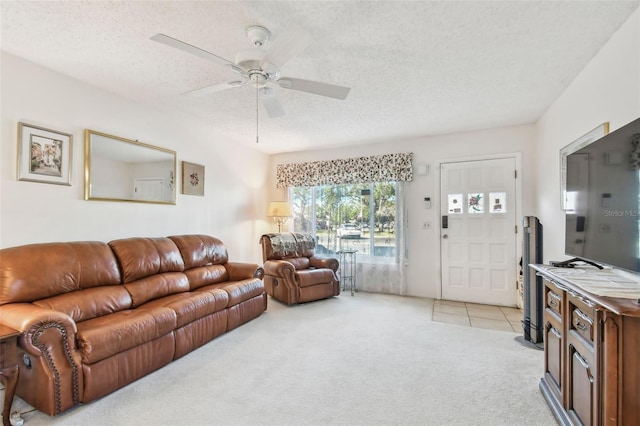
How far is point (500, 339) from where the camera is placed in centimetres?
294

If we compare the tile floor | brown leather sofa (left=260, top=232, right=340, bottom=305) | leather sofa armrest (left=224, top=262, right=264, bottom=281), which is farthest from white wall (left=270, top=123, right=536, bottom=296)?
leather sofa armrest (left=224, top=262, right=264, bottom=281)

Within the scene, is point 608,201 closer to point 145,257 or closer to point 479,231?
point 479,231

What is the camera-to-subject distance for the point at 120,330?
2.07 meters

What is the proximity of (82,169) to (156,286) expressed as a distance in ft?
4.26

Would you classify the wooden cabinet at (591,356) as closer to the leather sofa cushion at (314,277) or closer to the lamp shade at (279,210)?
the leather sofa cushion at (314,277)

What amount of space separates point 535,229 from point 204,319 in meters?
3.23

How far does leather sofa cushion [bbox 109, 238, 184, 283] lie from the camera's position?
2.77 metres

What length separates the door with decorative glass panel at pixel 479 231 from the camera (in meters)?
4.06

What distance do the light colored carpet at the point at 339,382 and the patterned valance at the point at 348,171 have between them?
235 cm

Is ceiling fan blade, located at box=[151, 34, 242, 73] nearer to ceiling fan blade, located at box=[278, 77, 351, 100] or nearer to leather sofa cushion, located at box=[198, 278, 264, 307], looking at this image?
ceiling fan blade, located at box=[278, 77, 351, 100]

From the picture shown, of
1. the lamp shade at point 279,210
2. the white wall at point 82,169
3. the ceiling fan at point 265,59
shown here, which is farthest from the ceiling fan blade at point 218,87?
the lamp shade at point 279,210

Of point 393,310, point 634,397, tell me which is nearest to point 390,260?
point 393,310

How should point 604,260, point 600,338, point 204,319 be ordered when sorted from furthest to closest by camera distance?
point 204,319 → point 604,260 → point 600,338

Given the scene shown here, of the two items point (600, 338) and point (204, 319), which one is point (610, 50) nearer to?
point (600, 338)
